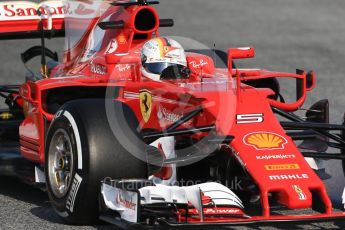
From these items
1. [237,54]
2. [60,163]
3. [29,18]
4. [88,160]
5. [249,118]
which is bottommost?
[60,163]

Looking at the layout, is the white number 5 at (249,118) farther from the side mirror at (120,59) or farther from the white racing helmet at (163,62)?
the side mirror at (120,59)

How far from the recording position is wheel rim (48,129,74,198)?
704 cm

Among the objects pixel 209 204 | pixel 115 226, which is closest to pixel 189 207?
pixel 209 204

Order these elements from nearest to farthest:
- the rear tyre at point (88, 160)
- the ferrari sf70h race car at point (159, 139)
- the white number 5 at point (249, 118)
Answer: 1. the ferrari sf70h race car at point (159, 139)
2. the rear tyre at point (88, 160)
3. the white number 5 at point (249, 118)

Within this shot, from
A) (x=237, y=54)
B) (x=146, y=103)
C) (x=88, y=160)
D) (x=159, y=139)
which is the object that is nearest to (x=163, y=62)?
(x=146, y=103)

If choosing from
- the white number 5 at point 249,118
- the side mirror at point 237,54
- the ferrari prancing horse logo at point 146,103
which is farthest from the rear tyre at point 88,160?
the side mirror at point 237,54

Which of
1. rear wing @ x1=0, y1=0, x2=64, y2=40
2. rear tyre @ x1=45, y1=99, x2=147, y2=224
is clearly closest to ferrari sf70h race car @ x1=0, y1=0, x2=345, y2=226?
rear tyre @ x1=45, y1=99, x2=147, y2=224

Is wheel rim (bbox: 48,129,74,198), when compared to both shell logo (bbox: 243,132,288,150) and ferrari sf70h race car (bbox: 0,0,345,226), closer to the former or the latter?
ferrari sf70h race car (bbox: 0,0,345,226)

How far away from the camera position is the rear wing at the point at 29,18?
983 centimetres

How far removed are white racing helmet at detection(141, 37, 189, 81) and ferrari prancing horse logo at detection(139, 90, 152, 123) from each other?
0.81ft

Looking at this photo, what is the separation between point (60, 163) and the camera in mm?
7172

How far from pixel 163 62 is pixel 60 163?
1.19 meters

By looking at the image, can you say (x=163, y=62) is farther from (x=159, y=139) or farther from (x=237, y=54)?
(x=159, y=139)

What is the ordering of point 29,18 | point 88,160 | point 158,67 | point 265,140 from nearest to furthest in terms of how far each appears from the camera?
point 88,160, point 265,140, point 158,67, point 29,18
